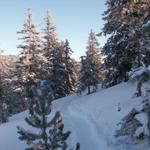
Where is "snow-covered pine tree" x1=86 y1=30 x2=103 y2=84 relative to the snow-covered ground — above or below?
above

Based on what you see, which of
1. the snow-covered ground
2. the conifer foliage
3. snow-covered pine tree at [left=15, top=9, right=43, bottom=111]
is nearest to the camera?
the snow-covered ground

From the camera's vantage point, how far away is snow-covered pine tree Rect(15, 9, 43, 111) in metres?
42.3

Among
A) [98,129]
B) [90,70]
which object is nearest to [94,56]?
[90,70]

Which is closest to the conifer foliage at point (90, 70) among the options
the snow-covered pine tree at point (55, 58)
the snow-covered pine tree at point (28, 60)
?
the snow-covered pine tree at point (55, 58)

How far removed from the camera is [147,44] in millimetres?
13172

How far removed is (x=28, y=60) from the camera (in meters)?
43.4

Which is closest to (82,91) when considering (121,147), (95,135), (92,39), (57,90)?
(57,90)

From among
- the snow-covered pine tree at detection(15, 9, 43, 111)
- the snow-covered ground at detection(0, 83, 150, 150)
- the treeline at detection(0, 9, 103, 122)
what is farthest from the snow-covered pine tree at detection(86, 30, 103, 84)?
the snow-covered ground at detection(0, 83, 150, 150)

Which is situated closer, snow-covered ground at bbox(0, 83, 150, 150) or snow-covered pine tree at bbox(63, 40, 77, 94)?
snow-covered ground at bbox(0, 83, 150, 150)

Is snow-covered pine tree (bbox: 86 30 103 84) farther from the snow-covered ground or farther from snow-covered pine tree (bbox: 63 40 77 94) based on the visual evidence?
the snow-covered ground

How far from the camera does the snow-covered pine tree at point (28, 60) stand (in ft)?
139

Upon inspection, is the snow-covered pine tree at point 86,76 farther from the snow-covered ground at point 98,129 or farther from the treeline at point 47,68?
the snow-covered ground at point 98,129

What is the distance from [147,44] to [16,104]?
160 ft

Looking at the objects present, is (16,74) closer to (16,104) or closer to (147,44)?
(16,104)
